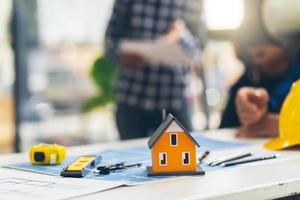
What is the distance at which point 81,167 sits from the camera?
3.80 feet

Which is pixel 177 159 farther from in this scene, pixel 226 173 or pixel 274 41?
pixel 274 41

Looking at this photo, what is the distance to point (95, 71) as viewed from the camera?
3580 mm

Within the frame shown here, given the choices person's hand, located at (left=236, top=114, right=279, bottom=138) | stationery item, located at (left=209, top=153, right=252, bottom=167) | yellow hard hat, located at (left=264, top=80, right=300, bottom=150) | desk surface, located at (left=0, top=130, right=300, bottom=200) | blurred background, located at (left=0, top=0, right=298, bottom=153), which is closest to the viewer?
desk surface, located at (left=0, top=130, right=300, bottom=200)

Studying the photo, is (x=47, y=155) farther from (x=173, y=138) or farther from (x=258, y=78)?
(x=258, y=78)

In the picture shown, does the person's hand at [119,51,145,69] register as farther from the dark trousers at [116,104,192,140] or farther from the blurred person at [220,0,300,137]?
the blurred person at [220,0,300,137]

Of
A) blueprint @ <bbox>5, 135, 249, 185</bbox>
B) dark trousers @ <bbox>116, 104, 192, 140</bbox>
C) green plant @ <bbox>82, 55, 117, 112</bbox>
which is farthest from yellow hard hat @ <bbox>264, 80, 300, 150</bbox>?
green plant @ <bbox>82, 55, 117, 112</bbox>

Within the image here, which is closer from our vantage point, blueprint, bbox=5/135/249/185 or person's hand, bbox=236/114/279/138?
blueprint, bbox=5/135/249/185

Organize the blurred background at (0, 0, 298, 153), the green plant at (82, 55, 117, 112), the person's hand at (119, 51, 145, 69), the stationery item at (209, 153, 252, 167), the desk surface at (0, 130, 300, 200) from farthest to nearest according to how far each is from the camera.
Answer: the blurred background at (0, 0, 298, 153) → the green plant at (82, 55, 117, 112) → the person's hand at (119, 51, 145, 69) → the stationery item at (209, 153, 252, 167) → the desk surface at (0, 130, 300, 200)

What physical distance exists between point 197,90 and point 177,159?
2.71 meters

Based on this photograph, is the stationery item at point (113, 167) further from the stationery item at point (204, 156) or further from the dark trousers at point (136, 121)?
the dark trousers at point (136, 121)

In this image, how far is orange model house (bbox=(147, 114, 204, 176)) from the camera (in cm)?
113

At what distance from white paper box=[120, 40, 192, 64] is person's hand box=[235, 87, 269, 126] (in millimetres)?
835

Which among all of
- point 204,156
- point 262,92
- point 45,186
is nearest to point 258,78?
point 262,92

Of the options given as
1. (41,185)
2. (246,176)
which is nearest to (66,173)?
(41,185)
